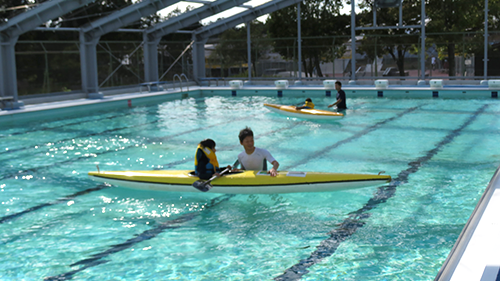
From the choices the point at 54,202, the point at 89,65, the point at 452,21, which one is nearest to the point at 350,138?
the point at 54,202

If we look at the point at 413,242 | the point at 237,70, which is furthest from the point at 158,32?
the point at 413,242

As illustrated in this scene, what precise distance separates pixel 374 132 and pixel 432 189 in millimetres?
5034

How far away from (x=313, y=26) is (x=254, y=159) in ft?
66.8

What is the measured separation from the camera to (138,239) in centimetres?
555

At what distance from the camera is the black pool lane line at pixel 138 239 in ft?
15.6

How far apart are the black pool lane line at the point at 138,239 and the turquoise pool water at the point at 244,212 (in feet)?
0.06

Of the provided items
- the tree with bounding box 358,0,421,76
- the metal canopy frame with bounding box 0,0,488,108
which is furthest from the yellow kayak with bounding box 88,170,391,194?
the tree with bounding box 358,0,421,76

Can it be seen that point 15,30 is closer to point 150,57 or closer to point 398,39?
point 150,57

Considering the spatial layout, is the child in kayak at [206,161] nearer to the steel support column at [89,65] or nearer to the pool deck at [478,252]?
the pool deck at [478,252]

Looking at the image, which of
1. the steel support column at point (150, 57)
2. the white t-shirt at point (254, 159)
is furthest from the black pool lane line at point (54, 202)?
the steel support column at point (150, 57)

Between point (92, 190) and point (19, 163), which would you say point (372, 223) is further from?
point (19, 163)

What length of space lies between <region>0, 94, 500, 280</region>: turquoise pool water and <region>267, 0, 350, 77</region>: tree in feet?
45.4

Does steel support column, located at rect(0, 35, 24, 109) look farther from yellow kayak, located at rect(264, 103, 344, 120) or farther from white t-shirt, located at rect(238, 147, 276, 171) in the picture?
white t-shirt, located at rect(238, 147, 276, 171)

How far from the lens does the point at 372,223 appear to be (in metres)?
5.80
